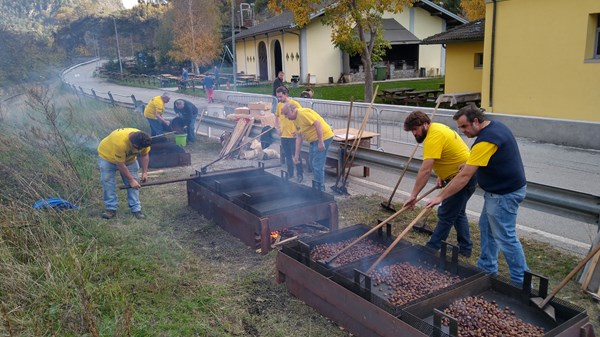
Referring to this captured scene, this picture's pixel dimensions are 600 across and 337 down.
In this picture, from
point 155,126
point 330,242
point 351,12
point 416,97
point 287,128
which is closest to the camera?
point 330,242

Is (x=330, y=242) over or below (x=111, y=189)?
below

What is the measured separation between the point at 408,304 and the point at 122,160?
4.73m

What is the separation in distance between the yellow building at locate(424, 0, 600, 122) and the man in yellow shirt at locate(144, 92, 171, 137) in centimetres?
1042

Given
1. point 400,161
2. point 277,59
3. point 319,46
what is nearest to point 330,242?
point 400,161

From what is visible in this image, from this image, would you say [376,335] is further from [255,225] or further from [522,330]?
[255,225]

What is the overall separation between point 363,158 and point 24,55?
32.8ft

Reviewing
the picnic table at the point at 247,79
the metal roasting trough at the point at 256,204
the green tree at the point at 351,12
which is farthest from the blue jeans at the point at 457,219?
the picnic table at the point at 247,79

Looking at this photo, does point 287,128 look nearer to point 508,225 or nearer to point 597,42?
point 508,225

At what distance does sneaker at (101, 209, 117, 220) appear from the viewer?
6902mm

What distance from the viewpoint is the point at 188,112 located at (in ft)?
40.7

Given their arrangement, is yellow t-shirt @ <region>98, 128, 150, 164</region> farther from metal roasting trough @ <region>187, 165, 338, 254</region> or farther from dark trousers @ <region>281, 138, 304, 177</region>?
dark trousers @ <region>281, 138, 304, 177</region>

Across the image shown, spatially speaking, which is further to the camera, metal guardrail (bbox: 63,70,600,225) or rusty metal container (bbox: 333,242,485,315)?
metal guardrail (bbox: 63,70,600,225)

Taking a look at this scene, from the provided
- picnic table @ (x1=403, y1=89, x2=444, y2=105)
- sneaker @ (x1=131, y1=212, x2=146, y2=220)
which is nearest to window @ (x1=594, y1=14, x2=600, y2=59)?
picnic table @ (x1=403, y1=89, x2=444, y2=105)

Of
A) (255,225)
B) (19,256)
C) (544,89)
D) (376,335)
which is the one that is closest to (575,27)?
(544,89)
